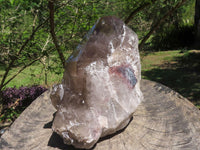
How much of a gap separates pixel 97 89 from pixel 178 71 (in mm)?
5232

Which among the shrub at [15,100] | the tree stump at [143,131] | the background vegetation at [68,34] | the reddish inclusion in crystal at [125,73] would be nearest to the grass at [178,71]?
the background vegetation at [68,34]

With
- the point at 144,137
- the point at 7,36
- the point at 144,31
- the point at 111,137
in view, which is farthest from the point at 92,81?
the point at 144,31

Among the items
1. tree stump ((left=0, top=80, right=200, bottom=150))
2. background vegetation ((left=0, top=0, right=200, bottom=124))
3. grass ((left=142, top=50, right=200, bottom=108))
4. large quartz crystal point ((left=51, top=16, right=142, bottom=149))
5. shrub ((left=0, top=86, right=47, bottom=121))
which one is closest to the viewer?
large quartz crystal point ((left=51, top=16, right=142, bottom=149))

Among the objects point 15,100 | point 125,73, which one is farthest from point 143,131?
point 15,100

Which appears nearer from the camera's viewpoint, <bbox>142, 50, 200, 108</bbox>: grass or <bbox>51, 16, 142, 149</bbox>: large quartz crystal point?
<bbox>51, 16, 142, 149</bbox>: large quartz crystal point

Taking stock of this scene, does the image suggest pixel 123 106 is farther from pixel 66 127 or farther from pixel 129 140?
pixel 66 127

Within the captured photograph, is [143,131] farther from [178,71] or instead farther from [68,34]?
[178,71]

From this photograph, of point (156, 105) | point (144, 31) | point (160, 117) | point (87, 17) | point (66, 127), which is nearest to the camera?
point (66, 127)

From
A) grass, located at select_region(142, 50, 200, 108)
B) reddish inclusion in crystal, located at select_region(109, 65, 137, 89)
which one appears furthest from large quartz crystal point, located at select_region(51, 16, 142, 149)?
grass, located at select_region(142, 50, 200, 108)

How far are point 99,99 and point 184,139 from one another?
92cm

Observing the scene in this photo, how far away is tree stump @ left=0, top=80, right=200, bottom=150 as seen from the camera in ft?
6.10

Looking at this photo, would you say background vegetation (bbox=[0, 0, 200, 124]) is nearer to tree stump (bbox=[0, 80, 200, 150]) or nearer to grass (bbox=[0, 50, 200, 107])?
grass (bbox=[0, 50, 200, 107])

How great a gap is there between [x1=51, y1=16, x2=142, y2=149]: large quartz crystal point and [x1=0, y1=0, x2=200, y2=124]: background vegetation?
71 centimetres

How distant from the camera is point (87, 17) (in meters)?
2.76
